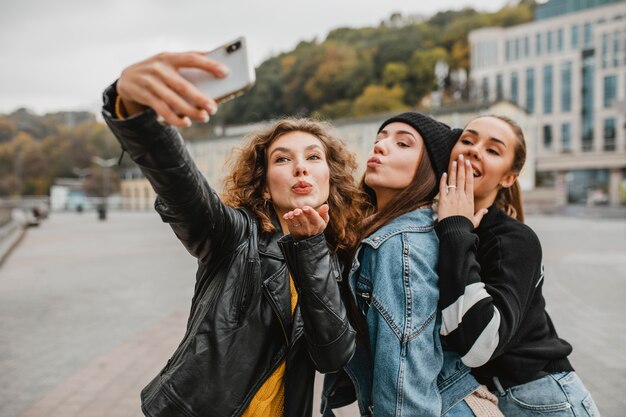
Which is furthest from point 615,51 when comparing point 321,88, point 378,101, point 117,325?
point 117,325

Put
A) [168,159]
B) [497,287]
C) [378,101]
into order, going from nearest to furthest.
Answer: [168,159]
[497,287]
[378,101]

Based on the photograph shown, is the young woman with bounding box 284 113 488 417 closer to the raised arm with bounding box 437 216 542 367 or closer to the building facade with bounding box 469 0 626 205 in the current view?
the raised arm with bounding box 437 216 542 367

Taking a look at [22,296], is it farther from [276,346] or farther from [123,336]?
[276,346]

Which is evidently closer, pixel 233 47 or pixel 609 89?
pixel 233 47

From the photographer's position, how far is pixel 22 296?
9.71 meters

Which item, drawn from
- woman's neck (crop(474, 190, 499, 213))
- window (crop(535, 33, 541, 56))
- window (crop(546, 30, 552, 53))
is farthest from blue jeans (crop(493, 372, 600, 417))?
window (crop(535, 33, 541, 56))

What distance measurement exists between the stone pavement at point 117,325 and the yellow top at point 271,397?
2.60 metres

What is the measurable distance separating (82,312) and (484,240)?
26.0ft

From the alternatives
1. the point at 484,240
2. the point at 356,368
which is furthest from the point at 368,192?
the point at 356,368

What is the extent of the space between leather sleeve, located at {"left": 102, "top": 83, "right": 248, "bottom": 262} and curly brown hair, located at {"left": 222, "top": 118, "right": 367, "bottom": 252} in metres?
0.26

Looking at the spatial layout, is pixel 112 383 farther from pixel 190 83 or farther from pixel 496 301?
pixel 190 83

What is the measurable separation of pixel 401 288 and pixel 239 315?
0.57m

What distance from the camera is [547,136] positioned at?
77.4 m

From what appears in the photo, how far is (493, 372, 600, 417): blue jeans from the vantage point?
6.29ft
